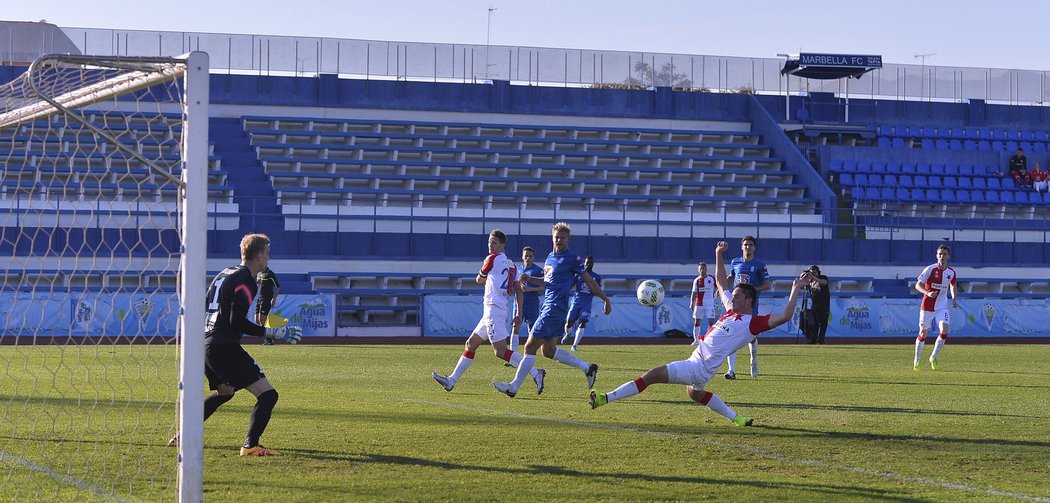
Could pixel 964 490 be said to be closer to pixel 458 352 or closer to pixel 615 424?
pixel 615 424

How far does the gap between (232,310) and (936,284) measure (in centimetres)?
1434

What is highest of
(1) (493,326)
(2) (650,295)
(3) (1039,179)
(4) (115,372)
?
(3) (1039,179)

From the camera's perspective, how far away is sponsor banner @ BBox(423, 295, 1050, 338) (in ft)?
99.1

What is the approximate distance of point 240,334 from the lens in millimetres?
8703

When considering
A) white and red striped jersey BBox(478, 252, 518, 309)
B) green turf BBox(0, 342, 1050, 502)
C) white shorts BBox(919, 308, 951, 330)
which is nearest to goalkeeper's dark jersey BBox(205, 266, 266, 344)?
green turf BBox(0, 342, 1050, 502)

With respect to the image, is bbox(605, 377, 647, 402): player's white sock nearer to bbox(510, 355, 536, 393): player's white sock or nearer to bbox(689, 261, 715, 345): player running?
bbox(510, 355, 536, 393): player's white sock

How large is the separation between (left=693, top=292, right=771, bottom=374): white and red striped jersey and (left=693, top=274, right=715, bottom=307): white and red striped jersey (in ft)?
44.0

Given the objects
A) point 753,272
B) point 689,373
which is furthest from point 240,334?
point 753,272

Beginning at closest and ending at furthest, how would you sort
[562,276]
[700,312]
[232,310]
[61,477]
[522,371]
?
[61,477]
[232,310]
[522,371]
[562,276]
[700,312]

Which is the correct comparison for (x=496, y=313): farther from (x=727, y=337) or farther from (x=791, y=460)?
(x=791, y=460)

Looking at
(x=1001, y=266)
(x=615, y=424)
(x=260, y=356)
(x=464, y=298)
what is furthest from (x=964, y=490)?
(x=1001, y=266)

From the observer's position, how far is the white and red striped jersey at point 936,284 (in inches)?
771

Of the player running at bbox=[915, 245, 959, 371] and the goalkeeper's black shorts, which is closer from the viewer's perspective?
the goalkeeper's black shorts

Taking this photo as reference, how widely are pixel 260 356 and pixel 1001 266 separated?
25.2 meters
